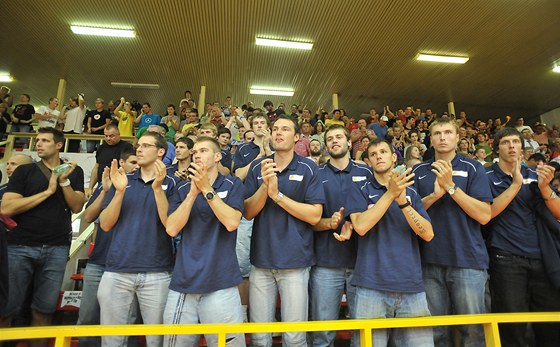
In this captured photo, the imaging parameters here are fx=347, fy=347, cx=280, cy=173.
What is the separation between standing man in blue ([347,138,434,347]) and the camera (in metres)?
2.26

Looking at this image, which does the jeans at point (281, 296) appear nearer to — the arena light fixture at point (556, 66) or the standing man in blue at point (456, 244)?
the standing man in blue at point (456, 244)

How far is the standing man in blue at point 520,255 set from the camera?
2648 mm

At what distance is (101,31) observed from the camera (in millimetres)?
9398

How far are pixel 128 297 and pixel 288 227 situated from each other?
1276 mm

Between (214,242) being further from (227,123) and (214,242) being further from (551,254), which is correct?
(227,123)

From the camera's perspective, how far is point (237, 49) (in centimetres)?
1031

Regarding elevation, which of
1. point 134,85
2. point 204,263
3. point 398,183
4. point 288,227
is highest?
point 134,85

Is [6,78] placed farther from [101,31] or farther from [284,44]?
[284,44]

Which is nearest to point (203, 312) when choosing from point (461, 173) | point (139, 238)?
point (139, 238)

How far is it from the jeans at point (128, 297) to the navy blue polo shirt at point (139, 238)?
0.21 feet

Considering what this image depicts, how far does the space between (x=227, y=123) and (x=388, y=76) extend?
6975 millimetres

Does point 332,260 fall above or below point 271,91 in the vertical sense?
below

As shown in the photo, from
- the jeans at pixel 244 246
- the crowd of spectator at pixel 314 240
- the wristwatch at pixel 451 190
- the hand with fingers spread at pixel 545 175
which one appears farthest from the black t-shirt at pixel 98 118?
the hand with fingers spread at pixel 545 175

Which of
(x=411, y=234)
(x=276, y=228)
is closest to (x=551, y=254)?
(x=411, y=234)
